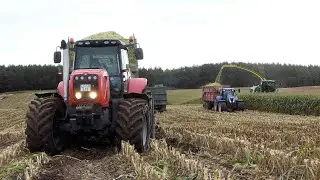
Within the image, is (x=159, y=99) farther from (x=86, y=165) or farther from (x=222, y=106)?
(x=86, y=165)

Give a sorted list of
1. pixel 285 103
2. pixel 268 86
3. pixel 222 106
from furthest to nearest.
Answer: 1. pixel 268 86
2. pixel 285 103
3. pixel 222 106

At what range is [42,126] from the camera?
9461 mm

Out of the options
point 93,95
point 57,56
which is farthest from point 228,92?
point 93,95

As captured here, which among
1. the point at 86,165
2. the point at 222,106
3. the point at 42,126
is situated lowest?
the point at 222,106

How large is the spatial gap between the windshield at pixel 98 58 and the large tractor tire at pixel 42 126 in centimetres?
133

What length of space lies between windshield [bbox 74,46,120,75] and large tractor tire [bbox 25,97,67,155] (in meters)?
1.33

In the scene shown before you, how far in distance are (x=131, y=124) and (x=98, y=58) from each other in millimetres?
2257

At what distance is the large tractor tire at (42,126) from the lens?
31.0ft

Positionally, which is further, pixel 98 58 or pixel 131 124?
pixel 98 58

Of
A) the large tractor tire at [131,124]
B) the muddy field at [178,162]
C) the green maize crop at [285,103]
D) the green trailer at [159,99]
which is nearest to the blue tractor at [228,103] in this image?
the green maize crop at [285,103]

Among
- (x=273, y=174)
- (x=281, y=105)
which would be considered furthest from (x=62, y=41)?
(x=281, y=105)

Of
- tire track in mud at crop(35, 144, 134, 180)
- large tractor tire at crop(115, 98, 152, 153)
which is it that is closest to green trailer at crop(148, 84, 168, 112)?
tire track in mud at crop(35, 144, 134, 180)

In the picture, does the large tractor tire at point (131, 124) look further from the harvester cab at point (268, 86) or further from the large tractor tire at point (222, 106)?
the harvester cab at point (268, 86)

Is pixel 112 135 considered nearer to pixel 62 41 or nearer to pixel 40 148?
pixel 40 148
